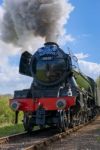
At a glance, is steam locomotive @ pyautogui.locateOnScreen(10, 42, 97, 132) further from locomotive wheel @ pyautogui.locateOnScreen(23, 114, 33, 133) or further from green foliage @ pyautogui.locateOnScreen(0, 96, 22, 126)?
green foliage @ pyautogui.locateOnScreen(0, 96, 22, 126)

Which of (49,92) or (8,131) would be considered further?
(8,131)

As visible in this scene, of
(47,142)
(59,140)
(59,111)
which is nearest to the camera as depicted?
(47,142)

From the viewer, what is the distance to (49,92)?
55.6ft

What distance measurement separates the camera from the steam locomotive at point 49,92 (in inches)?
642

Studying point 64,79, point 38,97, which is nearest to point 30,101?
point 38,97

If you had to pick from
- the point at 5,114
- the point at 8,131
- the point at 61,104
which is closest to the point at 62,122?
the point at 61,104

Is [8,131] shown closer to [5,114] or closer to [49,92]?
[49,92]

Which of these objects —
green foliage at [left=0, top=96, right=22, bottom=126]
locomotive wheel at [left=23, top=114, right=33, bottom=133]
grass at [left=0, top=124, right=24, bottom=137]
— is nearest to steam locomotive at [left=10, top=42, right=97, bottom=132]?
locomotive wheel at [left=23, top=114, right=33, bottom=133]

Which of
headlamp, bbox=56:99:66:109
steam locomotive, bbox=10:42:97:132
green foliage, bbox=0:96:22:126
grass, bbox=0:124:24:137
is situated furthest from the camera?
green foliage, bbox=0:96:22:126

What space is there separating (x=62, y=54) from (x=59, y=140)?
4897 millimetres

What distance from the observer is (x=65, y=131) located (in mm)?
16328

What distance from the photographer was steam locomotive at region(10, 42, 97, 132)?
1632cm

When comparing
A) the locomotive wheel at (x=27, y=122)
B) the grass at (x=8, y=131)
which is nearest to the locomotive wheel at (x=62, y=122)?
the locomotive wheel at (x=27, y=122)

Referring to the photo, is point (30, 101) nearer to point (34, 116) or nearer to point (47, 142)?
point (34, 116)
